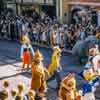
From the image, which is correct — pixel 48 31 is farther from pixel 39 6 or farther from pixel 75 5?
pixel 39 6

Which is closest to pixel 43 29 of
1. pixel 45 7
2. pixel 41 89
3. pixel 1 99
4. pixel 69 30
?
pixel 69 30

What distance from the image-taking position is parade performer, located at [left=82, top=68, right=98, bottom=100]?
13367mm

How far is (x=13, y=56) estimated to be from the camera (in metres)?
22.9

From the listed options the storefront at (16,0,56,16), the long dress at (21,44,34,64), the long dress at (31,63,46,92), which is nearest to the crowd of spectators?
the storefront at (16,0,56,16)

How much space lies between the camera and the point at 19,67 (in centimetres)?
2028

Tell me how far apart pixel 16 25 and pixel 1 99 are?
18.2m

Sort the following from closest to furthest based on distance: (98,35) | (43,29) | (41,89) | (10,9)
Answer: (41,89) < (98,35) < (43,29) < (10,9)

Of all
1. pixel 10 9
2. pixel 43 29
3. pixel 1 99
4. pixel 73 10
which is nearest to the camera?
pixel 1 99

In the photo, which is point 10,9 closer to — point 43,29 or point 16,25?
point 16,25

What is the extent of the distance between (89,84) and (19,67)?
721 cm

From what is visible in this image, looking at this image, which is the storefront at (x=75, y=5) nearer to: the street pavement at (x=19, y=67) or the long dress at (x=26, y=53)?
the street pavement at (x=19, y=67)

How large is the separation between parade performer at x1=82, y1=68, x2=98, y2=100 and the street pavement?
114cm

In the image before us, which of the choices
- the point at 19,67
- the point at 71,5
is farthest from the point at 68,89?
the point at 71,5

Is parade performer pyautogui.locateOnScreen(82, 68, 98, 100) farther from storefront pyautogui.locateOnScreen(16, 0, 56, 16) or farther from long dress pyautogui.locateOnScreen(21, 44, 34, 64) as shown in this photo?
storefront pyautogui.locateOnScreen(16, 0, 56, 16)
